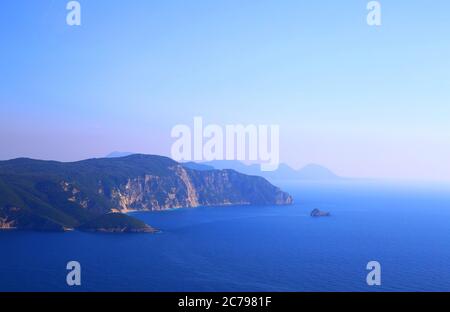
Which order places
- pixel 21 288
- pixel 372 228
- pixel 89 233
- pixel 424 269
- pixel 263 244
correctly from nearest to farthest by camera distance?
pixel 21 288 < pixel 424 269 < pixel 263 244 < pixel 89 233 < pixel 372 228

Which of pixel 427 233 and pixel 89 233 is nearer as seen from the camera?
pixel 89 233

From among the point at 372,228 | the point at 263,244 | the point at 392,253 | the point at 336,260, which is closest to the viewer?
the point at 336,260

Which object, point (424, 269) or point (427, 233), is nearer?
point (424, 269)

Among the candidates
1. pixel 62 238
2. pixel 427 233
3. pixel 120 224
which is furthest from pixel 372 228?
pixel 62 238

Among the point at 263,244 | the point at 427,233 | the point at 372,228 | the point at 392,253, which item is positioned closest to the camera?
the point at 392,253
